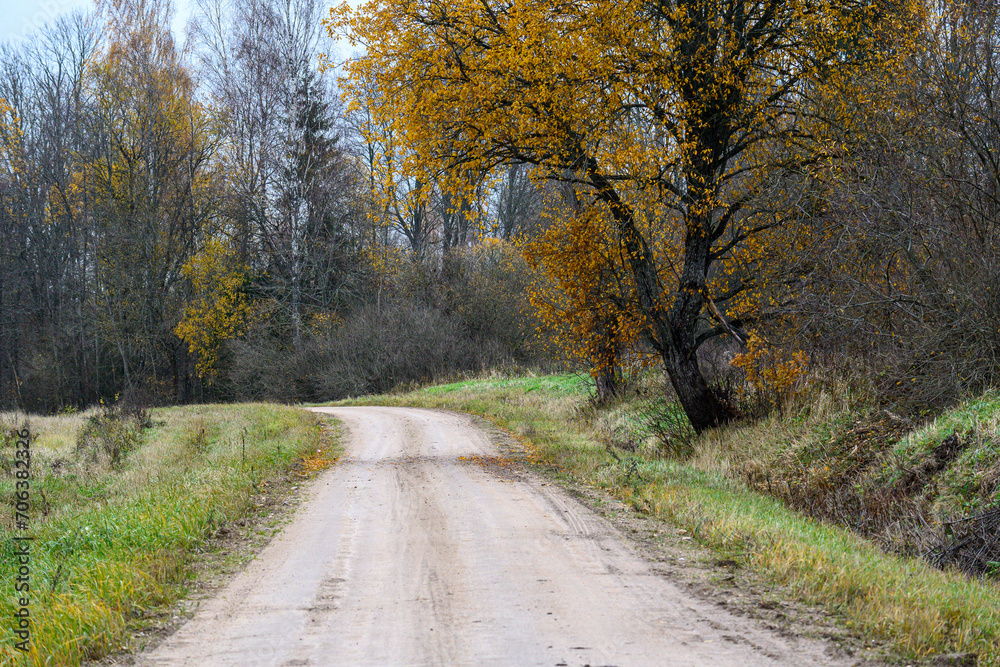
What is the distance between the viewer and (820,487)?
1005 cm

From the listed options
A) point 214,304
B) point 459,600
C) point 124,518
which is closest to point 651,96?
point 459,600

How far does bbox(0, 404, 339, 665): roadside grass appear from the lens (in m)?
5.04

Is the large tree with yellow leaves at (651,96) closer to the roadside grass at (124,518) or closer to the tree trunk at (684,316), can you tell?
the tree trunk at (684,316)

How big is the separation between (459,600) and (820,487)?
623cm

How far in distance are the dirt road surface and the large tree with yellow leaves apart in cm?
544

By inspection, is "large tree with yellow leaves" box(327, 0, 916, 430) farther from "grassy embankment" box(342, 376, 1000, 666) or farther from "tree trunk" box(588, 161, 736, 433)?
"grassy embankment" box(342, 376, 1000, 666)

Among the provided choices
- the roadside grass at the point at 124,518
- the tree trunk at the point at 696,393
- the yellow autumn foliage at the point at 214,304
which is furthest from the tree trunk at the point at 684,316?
the yellow autumn foliage at the point at 214,304

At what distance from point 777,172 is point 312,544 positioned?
Answer: 29.9 feet

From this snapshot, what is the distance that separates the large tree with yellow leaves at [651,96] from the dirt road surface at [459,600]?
5.44m

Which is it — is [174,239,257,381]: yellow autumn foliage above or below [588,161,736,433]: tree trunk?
above

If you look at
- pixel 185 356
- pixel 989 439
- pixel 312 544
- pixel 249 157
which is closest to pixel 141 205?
pixel 249 157

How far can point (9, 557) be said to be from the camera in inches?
333

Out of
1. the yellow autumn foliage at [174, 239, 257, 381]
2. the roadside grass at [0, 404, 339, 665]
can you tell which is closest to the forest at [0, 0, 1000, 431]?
the roadside grass at [0, 404, 339, 665]

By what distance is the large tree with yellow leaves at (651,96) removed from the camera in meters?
11.8
